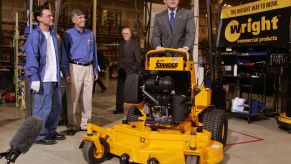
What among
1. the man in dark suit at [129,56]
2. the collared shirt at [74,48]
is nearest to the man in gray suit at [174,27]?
the collared shirt at [74,48]

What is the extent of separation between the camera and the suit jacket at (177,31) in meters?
4.21

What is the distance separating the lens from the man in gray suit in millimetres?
4203

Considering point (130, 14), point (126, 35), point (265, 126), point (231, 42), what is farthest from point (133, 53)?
point (130, 14)

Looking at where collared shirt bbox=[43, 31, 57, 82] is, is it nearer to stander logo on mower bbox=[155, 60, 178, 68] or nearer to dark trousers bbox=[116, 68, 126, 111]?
stander logo on mower bbox=[155, 60, 178, 68]

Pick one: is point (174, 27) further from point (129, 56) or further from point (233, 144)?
point (129, 56)

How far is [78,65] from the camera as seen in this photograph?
490 centimetres

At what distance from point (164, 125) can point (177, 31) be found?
46.6 inches

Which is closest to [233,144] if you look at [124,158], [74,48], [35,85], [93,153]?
[124,158]

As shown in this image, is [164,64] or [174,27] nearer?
[164,64]

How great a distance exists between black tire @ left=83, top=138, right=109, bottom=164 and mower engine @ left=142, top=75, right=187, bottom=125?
50 cm

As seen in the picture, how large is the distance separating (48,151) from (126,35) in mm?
3003

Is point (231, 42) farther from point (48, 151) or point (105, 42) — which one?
point (105, 42)

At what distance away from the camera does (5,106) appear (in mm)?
7434

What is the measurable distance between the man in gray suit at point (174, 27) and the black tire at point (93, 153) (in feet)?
4.16
